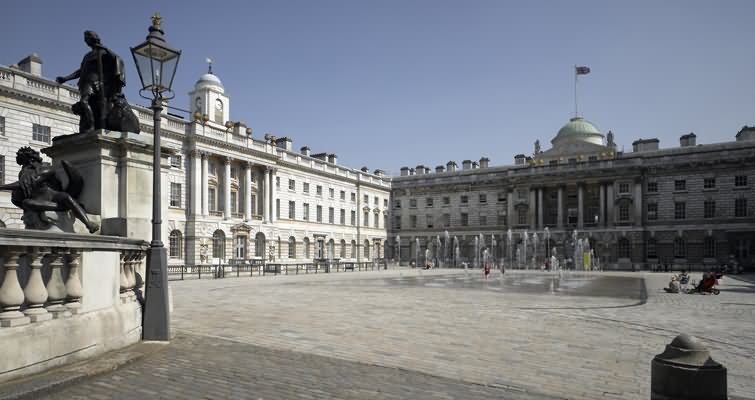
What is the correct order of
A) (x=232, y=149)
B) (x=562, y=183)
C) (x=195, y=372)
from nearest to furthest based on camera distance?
(x=195, y=372) < (x=232, y=149) < (x=562, y=183)

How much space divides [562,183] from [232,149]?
4309 cm

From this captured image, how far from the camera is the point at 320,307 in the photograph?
47.0 ft

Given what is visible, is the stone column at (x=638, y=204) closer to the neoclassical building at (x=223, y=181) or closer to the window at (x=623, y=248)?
the window at (x=623, y=248)

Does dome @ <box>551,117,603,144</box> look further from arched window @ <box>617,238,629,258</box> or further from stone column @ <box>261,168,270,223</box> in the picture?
stone column @ <box>261,168,270,223</box>

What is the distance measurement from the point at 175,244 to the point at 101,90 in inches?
1479

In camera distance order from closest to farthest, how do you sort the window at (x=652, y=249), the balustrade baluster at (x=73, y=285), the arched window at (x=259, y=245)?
the balustrade baluster at (x=73, y=285) → the arched window at (x=259, y=245) → the window at (x=652, y=249)

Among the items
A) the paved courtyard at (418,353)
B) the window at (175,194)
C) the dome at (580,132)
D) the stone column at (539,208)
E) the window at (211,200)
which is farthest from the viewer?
the dome at (580,132)

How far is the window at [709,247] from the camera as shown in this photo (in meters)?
55.8

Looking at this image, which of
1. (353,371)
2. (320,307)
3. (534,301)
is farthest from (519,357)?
(534,301)

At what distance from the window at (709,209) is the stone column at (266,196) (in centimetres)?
5001

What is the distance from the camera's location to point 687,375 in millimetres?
4398

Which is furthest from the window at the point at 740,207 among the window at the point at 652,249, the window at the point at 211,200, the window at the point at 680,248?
the window at the point at 211,200

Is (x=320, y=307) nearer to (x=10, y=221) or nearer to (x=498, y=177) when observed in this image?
(x=10, y=221)

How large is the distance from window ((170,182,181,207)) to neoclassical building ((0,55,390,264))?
9 centimetres
